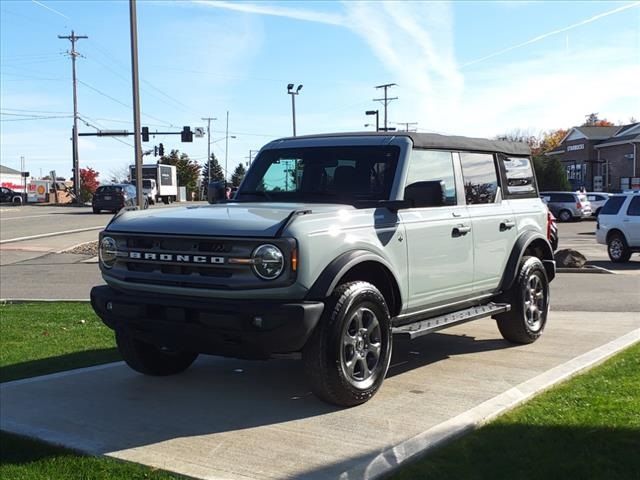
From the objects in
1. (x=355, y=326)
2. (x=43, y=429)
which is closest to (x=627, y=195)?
(x=355, y=326)

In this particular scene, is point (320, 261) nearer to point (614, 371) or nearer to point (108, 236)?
point (108, 236)

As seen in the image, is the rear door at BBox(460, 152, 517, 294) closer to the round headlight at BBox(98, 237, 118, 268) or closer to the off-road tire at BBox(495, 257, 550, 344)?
the off-road tire at BBox(495, 257, 550, 344)

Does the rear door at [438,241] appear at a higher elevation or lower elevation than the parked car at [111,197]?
lower

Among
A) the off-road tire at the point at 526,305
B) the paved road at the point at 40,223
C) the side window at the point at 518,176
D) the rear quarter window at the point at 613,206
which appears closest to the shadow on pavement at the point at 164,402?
the off-road tire at the point at 526,305

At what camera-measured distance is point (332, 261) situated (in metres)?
4.82

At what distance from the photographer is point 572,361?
620cm

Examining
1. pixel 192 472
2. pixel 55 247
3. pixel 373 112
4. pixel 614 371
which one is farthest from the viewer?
pixel 373 112

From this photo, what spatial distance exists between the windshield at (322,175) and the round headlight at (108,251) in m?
1.38

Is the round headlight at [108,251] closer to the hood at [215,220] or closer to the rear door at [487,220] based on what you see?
the hood at [215,220]

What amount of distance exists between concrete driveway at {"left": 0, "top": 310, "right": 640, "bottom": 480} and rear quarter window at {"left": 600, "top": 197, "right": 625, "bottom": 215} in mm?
12076

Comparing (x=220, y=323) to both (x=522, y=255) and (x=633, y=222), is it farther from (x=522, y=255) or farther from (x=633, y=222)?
(x=633, y=222)

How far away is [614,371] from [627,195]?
1388 centimetres

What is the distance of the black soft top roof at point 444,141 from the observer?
6059mm

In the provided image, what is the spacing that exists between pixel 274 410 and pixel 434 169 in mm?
2522
